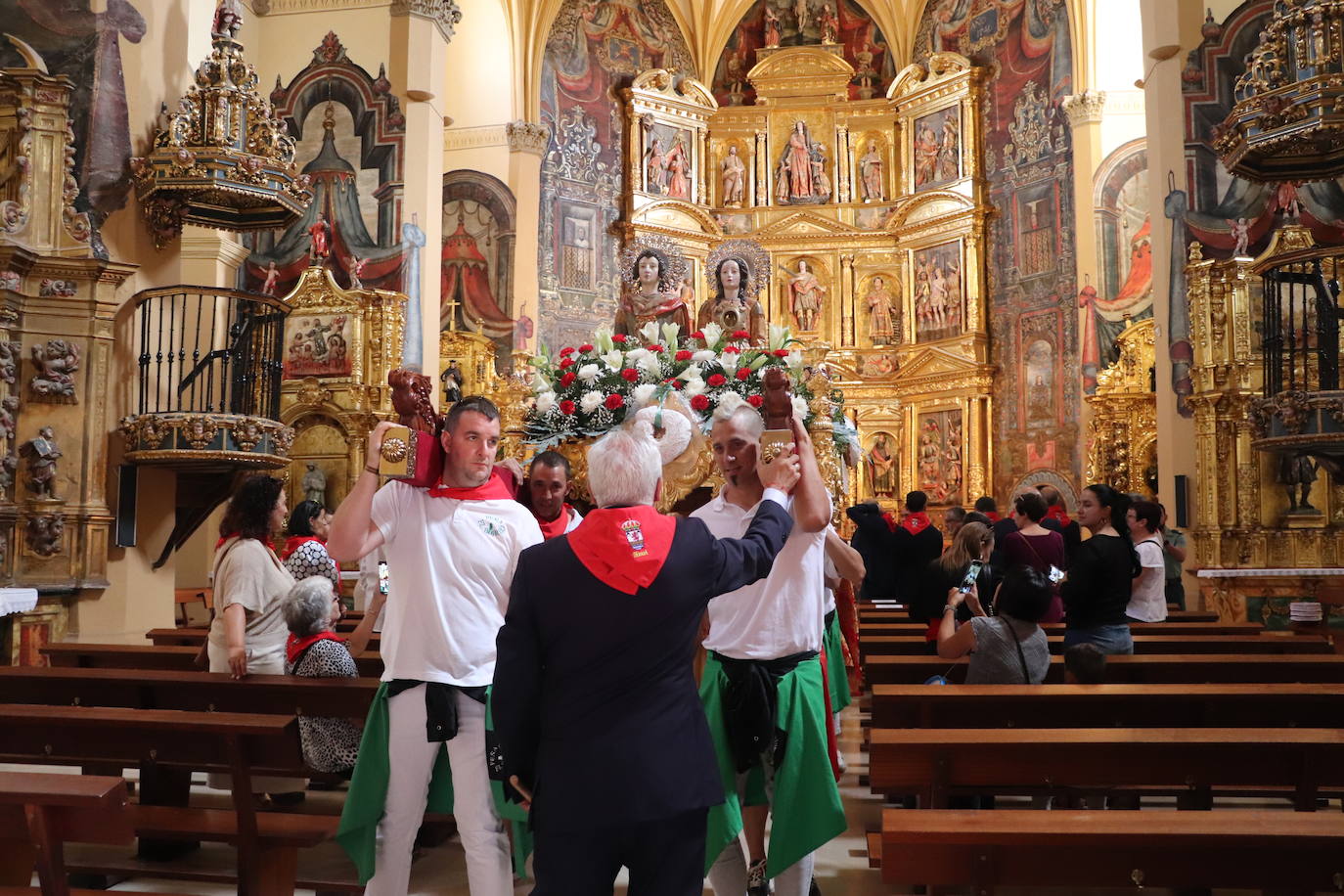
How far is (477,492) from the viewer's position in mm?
3768

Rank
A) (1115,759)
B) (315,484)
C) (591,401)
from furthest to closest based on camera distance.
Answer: (315,484) < (591,401) < (1115,759)

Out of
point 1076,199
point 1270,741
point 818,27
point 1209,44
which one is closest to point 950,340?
point 1076,199

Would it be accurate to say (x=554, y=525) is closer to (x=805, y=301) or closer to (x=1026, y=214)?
(x=1026, y=214)

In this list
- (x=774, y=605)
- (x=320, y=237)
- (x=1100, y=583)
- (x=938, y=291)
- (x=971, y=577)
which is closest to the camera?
(x=774, y=605)

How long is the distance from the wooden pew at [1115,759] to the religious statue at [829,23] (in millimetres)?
23068

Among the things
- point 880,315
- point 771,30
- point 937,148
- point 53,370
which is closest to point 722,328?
point 53,370

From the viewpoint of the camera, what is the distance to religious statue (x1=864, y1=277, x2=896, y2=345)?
2403 cm

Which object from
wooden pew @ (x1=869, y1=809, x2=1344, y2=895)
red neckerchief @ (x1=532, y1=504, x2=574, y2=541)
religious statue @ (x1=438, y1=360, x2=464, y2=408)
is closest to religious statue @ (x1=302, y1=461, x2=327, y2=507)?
religious statue @ (x1=438, y1=360, x2=464, y2=408)

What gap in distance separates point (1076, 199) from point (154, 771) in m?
18.1

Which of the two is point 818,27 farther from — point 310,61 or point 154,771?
point 154,771

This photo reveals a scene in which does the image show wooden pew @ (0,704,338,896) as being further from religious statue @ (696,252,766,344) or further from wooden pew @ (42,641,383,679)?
religious statue @ (696,252,766,344)

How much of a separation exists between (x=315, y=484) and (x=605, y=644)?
41.3 feet

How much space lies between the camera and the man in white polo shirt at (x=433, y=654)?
Answer: 11.6ft

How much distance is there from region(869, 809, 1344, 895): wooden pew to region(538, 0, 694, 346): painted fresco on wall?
1920 cm
